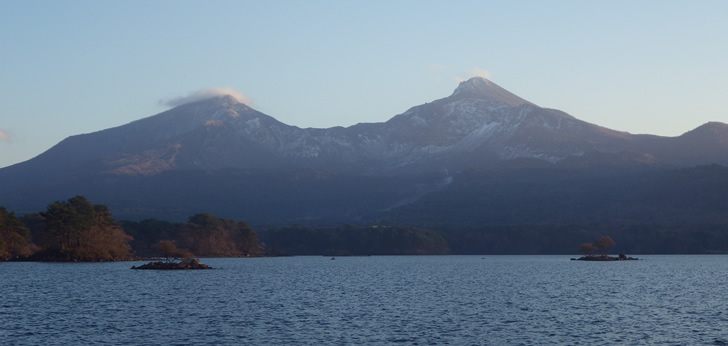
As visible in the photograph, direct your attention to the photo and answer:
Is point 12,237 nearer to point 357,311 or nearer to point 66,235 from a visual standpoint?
point 66,235

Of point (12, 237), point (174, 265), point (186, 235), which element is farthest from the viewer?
point (186, 235)

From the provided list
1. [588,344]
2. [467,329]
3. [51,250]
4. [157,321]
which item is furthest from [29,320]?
[51,250]

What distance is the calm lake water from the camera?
48.2 meters

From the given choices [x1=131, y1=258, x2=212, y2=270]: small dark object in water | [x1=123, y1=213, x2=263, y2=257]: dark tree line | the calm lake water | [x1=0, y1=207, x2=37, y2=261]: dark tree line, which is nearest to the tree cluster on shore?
[x1=0, y1=207, x2=37, y2=261]: dark tree line

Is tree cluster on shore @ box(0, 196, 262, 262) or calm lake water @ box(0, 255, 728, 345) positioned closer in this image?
calm lake water @ box(0, 255, 728, 345)

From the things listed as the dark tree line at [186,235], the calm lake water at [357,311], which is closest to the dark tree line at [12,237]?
the dark tree line at [186,235]

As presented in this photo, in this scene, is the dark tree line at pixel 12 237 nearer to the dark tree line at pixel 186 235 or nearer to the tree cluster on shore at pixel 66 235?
the tree cluster on shore at pixel 66 235

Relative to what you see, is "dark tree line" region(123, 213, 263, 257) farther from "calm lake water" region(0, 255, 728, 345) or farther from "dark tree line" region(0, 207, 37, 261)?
"calm lake water" region(0, 255, 728, 345)

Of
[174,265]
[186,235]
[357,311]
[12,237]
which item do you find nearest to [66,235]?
[12,237]

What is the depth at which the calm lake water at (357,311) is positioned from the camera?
4825 cm

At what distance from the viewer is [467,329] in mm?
51844

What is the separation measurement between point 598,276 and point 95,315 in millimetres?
73224

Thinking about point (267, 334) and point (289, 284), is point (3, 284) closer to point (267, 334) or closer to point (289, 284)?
point (289, 284)

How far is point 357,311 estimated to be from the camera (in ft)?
204
